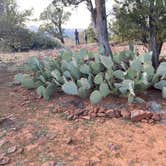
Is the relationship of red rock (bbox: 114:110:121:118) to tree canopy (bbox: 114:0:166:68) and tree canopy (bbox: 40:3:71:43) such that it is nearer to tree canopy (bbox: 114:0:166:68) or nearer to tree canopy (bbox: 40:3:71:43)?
tree canopy (bbox: 114:0:166:68)

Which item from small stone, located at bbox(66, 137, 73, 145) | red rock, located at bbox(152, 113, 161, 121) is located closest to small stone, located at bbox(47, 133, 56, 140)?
small stone, located at bbox(66, 137, 73, 145)

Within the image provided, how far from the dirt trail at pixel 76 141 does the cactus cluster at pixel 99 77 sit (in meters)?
0.38

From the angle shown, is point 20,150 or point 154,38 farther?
point 154,38

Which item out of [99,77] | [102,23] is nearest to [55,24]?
[102,23]

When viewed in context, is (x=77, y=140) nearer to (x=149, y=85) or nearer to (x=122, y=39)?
(x=149, y=85)

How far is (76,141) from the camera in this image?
14.1ft

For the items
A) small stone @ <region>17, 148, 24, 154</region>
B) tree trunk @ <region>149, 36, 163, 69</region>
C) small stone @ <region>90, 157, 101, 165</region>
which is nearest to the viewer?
small stone @ <region>90, 157, 101, 165</region>

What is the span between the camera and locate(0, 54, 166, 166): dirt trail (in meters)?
3.96

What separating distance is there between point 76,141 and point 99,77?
1181 millimetres

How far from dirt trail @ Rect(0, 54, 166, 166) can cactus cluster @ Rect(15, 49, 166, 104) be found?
0.38 metres

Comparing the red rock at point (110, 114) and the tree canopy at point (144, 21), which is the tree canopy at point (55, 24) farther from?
the red rock at point (110, 114)

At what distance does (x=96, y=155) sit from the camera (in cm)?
402

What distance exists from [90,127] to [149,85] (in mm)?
1157

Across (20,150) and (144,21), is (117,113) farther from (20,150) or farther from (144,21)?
(144,21)
